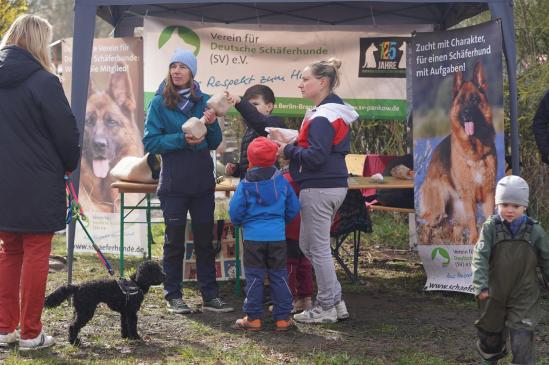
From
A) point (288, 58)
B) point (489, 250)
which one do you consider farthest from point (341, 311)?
point (288, 58)

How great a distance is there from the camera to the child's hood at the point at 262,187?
5547mm

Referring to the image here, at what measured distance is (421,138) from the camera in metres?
6.98

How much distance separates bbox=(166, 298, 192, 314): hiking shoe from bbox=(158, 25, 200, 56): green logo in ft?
9.84

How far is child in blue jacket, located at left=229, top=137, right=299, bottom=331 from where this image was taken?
5.55m

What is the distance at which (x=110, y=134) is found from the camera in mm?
8875

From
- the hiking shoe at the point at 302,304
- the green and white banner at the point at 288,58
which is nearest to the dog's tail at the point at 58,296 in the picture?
the hiking shoe at the point at 302,304

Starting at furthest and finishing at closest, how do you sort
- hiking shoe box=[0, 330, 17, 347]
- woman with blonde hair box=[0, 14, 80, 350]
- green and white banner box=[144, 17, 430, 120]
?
green and white banner box=[144, 17, 430, 120] < hiking shoe box=[0, 330, 17, 347] < woman with blonde hair box=[0, 14, 80, 350]

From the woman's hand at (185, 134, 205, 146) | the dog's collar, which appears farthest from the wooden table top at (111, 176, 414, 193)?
the dog's collar

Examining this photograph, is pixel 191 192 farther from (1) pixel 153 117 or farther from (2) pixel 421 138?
(2) pixel 421 138

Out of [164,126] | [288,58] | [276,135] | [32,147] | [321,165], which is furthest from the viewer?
[288,58]

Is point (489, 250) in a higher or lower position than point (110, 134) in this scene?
lower

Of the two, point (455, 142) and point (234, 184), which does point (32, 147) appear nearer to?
point (234, 184)

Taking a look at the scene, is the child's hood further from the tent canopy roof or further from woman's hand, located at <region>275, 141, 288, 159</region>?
the tent canopy roof

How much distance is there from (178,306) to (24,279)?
59.3 inches
